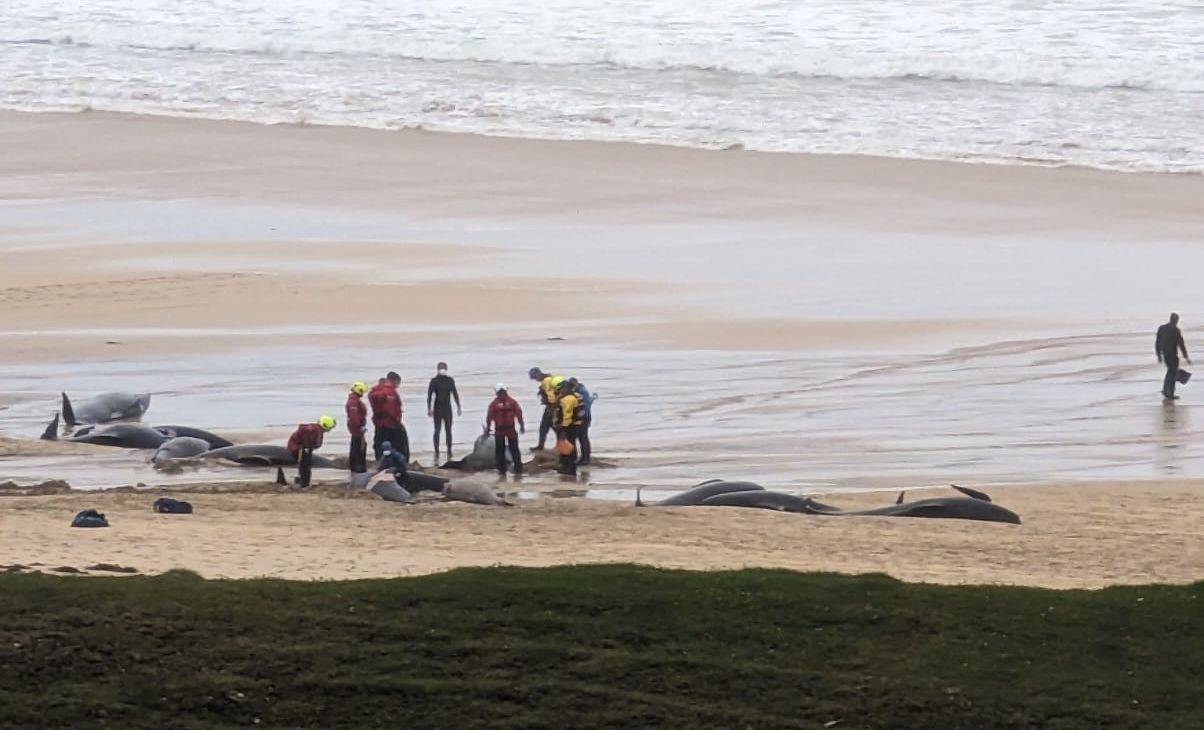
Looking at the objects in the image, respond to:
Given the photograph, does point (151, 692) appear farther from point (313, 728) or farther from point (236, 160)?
point (236, 160)

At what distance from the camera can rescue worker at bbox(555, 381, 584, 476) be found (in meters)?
21.0

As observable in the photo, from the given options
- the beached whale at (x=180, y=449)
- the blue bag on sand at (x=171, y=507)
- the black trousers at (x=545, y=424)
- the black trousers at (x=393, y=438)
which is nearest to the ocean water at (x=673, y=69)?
the black trousers at (x=545, y=424)

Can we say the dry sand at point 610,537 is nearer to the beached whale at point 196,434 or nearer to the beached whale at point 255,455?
the beached whale at point 255,455

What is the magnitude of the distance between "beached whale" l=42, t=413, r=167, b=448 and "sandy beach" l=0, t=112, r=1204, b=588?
25cm

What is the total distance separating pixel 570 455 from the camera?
21234 mm

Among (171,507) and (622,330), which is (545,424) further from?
(622,330)

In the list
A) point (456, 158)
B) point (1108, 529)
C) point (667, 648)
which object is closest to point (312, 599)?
point (667, 648)

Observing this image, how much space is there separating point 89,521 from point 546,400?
20.7ft

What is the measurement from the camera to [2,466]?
21.3 m

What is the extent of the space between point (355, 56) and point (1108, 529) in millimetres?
40180

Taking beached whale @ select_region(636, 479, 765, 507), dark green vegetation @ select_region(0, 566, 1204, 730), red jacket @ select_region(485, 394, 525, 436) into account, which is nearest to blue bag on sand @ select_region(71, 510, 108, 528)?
dark green vegetation @ select_region(0, 566, 1204, 730)

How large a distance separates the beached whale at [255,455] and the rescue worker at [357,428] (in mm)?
633

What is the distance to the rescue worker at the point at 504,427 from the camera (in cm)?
2119

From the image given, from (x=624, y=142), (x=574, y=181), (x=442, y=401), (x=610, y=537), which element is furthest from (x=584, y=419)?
(x=624, y=142)
